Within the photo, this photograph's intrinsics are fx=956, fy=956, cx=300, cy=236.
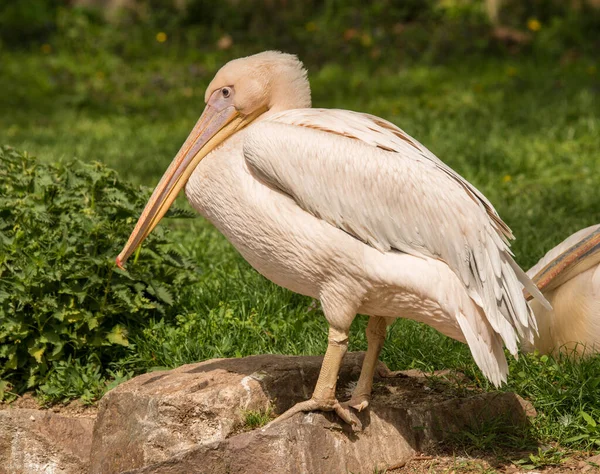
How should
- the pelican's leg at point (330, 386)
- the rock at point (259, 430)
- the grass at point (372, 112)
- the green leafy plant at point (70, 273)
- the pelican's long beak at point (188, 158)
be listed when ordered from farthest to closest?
the grass at point (372, 112) < the green leafy plant at point (70, 273) < the pelican's long beak at point (188, 158) < the pelican's leg at point (330, 386) < the rock at point (259, 430)

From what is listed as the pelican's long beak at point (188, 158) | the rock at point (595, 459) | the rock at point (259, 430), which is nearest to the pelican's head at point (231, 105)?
the pelican's long beak at point (188, 158)

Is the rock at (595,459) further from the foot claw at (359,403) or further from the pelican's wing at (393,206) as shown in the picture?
the foot claw at (359,403)

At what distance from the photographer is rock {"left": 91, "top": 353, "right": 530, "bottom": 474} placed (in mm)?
3221

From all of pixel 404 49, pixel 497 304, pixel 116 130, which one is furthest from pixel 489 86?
pixel 497 304

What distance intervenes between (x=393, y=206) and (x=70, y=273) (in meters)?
1.64

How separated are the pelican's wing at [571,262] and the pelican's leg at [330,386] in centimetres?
136

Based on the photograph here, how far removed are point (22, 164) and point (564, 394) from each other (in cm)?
276

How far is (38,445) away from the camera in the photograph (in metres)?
3.77

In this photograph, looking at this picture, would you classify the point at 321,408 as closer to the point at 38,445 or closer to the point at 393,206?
the point at 393,206

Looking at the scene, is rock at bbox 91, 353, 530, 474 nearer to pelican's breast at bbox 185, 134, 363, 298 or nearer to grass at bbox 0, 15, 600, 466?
grass at bbox 0, 15, 600, 466

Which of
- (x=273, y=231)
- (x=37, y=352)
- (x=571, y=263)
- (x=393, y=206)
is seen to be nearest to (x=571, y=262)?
(x=571, y=263)

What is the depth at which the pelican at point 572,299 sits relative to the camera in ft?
14.1

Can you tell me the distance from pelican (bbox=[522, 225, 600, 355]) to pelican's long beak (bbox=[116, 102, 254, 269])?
1657mm

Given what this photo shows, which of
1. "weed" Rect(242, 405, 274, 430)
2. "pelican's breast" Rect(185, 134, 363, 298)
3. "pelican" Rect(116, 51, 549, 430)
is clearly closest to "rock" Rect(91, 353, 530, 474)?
"weed" Rect(242, 405, 274, 430)
